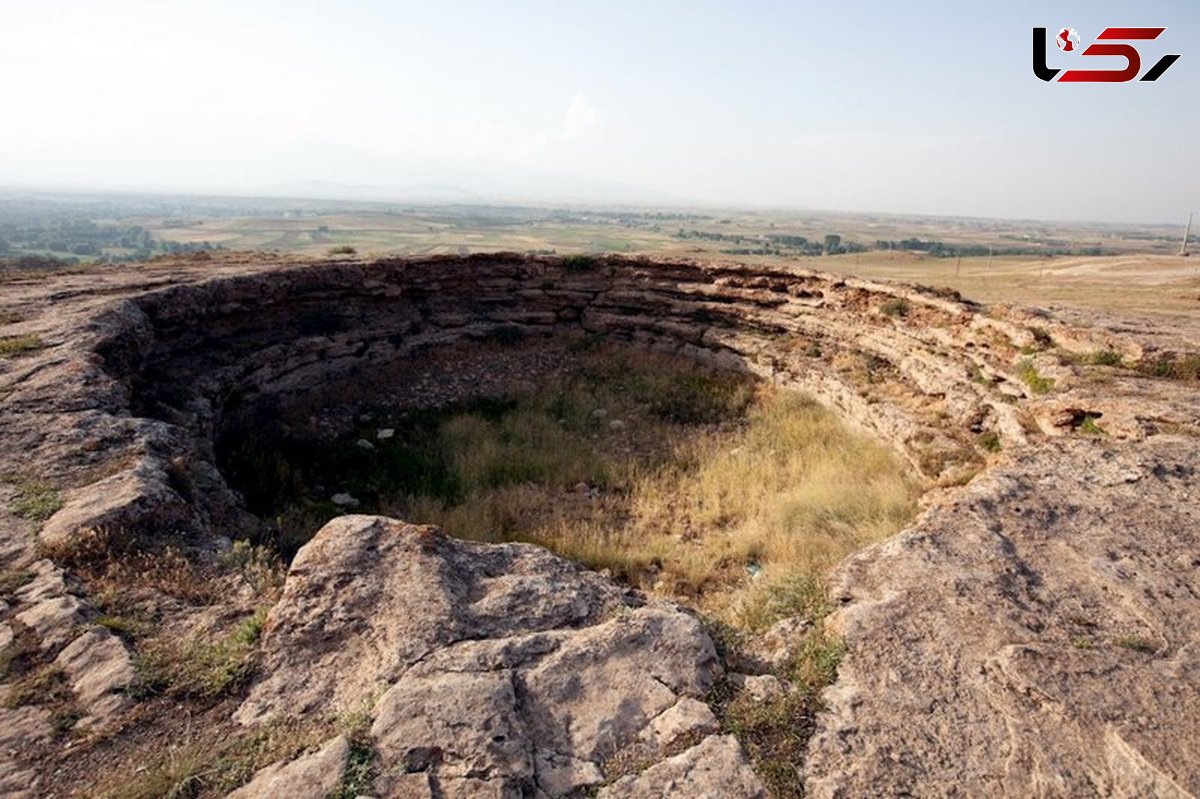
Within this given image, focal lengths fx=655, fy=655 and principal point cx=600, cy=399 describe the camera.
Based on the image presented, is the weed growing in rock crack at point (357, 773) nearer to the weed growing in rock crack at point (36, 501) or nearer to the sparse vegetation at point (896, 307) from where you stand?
the weed growing in rock crack at point (36, 501)

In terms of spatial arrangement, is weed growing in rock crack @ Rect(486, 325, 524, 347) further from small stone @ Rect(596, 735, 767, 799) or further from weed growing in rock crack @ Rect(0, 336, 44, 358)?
small stone @ Rect(596, 735, 767, 799)

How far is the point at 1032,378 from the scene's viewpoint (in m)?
8.16

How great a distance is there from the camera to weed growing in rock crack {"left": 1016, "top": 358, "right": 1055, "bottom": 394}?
7.89 meters

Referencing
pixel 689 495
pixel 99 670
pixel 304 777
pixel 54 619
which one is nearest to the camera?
pixel 304 777

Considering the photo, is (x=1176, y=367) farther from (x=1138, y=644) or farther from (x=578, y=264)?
(x=578, y=264)

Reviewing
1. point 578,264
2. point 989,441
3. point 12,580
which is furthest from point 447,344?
point 12,580

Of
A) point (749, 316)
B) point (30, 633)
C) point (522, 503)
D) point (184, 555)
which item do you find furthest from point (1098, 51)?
point (30, 633)

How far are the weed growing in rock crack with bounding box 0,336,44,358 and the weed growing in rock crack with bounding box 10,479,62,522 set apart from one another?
10.3 feet

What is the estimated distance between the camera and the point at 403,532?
425cm

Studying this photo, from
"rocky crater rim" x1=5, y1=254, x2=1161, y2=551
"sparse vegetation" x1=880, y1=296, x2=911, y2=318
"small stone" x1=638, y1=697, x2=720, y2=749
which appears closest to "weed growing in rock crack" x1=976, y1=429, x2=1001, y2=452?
"rocky crater rim" x1=5, y1=254, x2=1161, y2=551

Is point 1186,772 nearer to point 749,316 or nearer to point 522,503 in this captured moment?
point 522,503

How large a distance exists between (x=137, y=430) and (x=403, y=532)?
305cm

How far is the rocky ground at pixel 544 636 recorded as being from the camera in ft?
8.98

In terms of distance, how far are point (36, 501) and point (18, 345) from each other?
3724 mm
